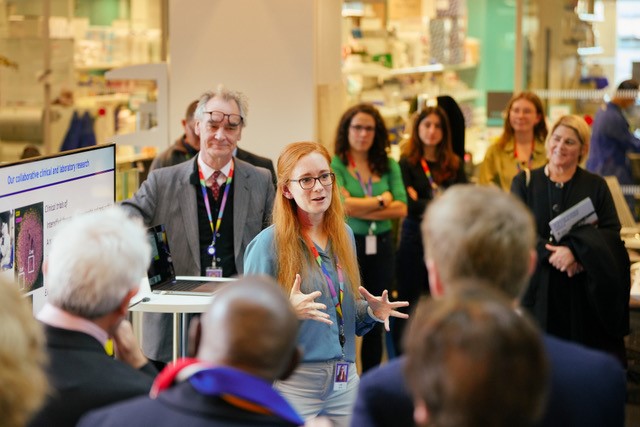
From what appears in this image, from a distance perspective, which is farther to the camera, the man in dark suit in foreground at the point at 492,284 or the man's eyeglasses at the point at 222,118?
the man's eyeglasses at the point at 222,118

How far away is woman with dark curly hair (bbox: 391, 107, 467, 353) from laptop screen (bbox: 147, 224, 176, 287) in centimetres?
254

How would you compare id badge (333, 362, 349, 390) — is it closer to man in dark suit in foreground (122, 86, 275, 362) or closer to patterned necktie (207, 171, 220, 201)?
man in dark suit in foreground (122, 86, 275, 362)

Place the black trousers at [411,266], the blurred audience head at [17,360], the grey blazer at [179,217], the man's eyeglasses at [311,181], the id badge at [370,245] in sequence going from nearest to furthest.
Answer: the blurred audience head at [17,360] → the man's eyeglasses at [311,181] → the grey blazer at [179,217] → the id badge at [370,245] → the black trousers at [411,266]

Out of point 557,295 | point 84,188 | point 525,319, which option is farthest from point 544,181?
point 525,319

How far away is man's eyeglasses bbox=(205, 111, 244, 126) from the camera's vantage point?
468cm

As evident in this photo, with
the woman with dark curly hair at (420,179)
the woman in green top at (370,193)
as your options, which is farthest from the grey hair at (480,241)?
the woman with dark curly hair at (420,179)

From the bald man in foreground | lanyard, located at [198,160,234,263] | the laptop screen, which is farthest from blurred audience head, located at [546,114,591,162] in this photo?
the bald man in foreground

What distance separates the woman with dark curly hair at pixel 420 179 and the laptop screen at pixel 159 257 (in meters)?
2.54

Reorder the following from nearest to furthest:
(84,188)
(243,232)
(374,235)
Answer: (84,188) → (243,232) → (374,235)

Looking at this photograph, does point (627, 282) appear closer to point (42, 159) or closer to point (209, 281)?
point (209, 281)

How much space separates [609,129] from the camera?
368 inches

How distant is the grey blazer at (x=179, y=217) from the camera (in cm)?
457

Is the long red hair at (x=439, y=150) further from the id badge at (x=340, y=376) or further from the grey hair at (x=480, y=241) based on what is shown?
the grey hair at (x=480, y=241)

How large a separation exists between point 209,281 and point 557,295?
6.62ft
